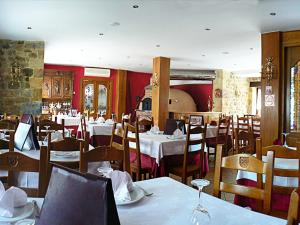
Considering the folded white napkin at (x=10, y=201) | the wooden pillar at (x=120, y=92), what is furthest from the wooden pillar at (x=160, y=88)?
the folded white napkin at (x=10, y=201)

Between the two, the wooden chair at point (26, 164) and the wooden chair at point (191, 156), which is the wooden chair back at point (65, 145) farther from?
the wooden chair at point (191, 156)

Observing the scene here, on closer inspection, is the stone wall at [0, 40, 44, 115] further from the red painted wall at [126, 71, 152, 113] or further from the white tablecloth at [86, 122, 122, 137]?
the red painted wall at [126, 71, 152, 113]

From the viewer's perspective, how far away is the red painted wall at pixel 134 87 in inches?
477

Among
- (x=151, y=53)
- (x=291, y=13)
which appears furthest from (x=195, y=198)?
(x=151, y=53)

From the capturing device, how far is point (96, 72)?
11180mm

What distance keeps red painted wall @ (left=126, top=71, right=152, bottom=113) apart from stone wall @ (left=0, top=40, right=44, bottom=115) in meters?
5.44

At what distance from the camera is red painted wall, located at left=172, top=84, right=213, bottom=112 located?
38.5 feet

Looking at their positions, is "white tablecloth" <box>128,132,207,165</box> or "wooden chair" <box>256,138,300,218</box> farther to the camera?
"white tablecloth" <box>128,132,207,165</box>

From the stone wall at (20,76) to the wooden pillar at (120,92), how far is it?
4.81 metres

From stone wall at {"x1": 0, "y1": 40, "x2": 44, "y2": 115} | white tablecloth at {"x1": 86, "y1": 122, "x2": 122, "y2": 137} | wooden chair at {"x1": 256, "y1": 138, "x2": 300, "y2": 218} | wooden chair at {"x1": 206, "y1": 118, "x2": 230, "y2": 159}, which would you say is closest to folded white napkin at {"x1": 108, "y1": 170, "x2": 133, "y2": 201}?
wooden chair at {"x1": 256, "y1": 138, "x2": 300, "y2": 218}

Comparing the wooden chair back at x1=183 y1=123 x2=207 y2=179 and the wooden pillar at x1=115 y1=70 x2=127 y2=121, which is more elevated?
the wooden pillar at x1=115 y1=70 x2=127 y2=121

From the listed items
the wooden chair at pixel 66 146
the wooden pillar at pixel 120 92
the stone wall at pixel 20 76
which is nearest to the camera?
the wooden chair at pixel 66 146

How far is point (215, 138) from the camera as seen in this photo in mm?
6359

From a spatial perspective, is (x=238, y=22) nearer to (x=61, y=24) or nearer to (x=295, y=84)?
(x=295, y=84)
